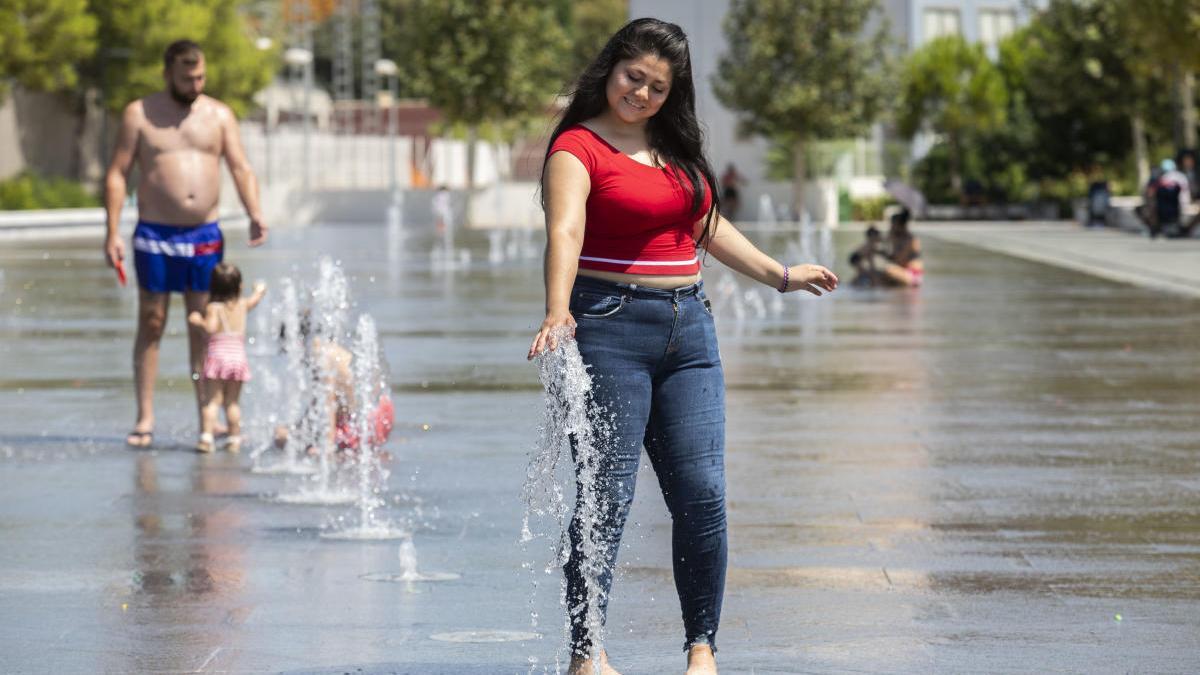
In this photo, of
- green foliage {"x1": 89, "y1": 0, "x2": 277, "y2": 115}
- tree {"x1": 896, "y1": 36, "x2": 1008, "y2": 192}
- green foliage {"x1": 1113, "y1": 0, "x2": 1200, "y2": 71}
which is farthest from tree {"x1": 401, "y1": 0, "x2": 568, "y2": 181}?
green foliage {"x1": 1113, "y1": 0, "x2": 1200, "y2": 71}

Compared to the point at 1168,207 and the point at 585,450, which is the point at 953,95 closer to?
the point at 1168,207

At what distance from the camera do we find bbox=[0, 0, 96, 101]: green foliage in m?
52.2

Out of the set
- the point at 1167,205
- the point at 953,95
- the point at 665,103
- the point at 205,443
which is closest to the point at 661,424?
the point at 665,103

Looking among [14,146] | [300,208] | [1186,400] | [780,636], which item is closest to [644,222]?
Result: [780,636]

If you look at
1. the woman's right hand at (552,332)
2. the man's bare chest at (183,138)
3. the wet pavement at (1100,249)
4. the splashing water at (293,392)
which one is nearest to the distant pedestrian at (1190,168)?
the wet pavement at (1100,249)

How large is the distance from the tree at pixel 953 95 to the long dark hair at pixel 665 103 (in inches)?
2324

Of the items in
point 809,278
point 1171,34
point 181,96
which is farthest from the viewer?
point 1171,34

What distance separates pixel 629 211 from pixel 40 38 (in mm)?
51462

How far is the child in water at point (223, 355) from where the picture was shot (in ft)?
32.8

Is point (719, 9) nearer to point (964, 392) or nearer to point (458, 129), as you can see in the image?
point (458, 129)

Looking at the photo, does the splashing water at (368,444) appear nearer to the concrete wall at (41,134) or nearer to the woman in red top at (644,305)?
the woman in red top at (644,305)

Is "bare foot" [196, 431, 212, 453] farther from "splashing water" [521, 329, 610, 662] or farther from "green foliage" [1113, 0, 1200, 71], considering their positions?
"green foliage" [1113, 0, 1200, 71]

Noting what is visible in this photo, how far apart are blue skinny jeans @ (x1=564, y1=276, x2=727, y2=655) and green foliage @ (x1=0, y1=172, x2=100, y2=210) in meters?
49.2

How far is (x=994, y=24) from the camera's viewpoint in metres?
84.2
